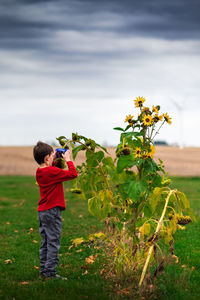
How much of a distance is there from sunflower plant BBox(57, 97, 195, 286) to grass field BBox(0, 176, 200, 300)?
1.39 feet

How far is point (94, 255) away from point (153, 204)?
2.63 meters

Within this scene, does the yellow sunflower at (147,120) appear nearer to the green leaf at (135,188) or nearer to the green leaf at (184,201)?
the green leaf at (135,188)

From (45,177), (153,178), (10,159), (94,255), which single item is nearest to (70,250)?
(94,255)

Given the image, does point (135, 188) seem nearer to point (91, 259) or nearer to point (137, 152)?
point (137, 152)

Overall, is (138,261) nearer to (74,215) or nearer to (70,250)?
(70,250)

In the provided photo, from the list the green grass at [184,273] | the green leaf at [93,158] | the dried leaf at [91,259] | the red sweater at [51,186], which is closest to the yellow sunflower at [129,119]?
the green leaf at [93,158]

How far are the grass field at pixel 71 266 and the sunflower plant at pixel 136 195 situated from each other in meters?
0.42

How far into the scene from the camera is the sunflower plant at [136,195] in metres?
4.29

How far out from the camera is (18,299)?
4473 mm

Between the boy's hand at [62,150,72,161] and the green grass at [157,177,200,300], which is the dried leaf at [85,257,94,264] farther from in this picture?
the boy's hand at [62,150,72,161]

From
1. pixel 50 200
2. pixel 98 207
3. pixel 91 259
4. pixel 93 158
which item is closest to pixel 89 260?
pixel 91 259

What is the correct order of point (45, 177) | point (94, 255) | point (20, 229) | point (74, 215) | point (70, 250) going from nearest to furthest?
point (45, 177) → point (94, 255) → point (70, 250) → point (20, 229) → point (74, 215)

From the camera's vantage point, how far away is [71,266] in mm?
5965

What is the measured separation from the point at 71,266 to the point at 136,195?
2.34 metres
